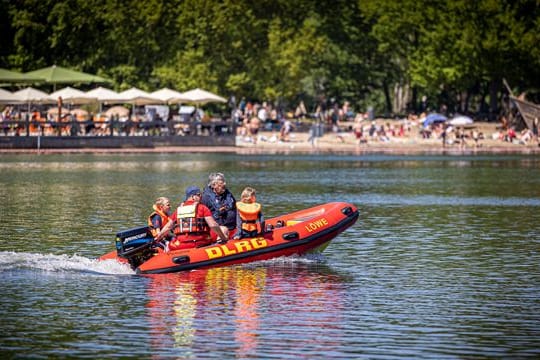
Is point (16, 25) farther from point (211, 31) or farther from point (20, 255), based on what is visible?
point (20, 255)

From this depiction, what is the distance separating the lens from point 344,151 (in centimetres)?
8988

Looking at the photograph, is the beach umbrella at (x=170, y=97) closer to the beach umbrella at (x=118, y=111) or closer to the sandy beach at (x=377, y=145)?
the beach umbrella at (x=118, y=111)

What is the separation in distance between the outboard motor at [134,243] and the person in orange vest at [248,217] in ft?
6.14

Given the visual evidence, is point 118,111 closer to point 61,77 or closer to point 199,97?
point 61,77

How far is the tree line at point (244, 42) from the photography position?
10044 centimetres

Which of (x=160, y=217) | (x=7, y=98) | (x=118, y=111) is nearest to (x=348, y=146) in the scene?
(x=118, y=111)

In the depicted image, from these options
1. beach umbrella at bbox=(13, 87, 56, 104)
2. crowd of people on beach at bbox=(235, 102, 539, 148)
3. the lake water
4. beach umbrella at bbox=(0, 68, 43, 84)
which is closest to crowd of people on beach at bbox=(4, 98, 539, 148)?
crowd of people on beach at bbox=(235, 102, 539, 148)

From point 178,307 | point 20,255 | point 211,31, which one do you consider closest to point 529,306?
point 178,307

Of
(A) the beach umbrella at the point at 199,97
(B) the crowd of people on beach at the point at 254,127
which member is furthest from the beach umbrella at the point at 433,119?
(A) the beach umbrella at the point at 199,97

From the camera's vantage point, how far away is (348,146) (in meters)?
93.0

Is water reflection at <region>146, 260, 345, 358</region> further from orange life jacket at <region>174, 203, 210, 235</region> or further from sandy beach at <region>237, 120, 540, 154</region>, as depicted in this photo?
sandy beach at <region>237, 120, 540, 154</region>

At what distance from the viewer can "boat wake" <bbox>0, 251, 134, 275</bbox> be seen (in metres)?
28.9

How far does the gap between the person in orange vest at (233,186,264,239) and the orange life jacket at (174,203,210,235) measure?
795 mm

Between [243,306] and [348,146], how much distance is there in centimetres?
6846
